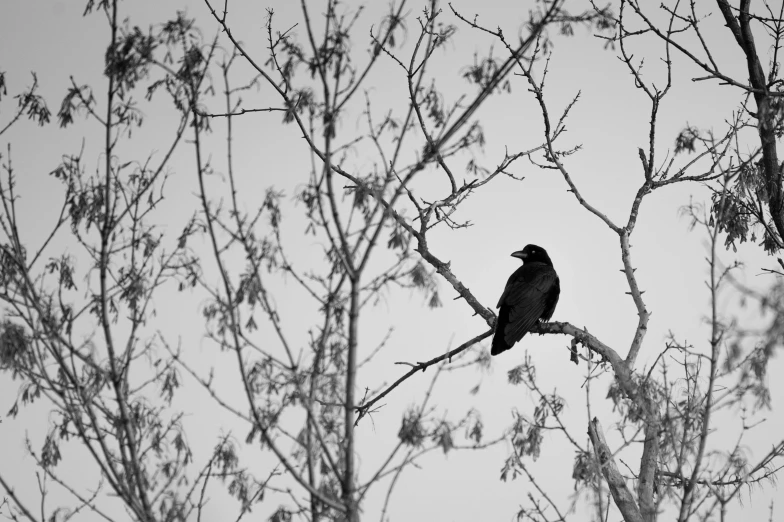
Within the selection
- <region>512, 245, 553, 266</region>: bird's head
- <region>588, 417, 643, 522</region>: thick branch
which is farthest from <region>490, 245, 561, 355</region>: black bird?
<region>588, 417, 643, 522</region>: thick branch

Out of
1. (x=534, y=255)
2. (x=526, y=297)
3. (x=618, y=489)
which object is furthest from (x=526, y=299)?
(x=618, y=489)

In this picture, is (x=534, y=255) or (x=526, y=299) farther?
(x=534, y=255)

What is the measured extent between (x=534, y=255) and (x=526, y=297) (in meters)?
2.10

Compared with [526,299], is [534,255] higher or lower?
higher

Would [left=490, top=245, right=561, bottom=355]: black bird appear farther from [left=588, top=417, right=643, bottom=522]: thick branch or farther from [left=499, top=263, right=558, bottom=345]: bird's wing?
[left=588, top=417, right=643, bottom=522]: thick branch

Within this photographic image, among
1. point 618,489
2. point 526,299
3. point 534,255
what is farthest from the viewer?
point 534,255

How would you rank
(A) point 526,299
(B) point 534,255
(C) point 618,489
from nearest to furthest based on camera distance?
(C) point 618,489 → (A) point 526,299 → (B) point 534,255

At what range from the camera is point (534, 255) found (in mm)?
10945

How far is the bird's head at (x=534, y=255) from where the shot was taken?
10.9 m

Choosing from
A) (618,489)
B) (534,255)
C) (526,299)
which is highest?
(534,255)

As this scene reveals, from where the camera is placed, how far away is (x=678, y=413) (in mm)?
4711

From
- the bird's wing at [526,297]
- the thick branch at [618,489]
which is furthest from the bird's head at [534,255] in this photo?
the thick branch at [618,489]

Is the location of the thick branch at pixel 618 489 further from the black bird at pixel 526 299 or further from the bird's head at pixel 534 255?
the bird's head at pixel 534 255

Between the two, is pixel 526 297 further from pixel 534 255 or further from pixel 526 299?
pixel 534 255
